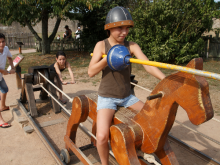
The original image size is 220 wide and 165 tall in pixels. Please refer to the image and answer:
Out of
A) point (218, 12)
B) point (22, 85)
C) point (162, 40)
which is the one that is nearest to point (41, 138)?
point (22, 85)

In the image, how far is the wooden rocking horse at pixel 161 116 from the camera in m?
1.38

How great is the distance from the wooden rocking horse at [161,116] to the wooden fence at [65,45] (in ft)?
47.3

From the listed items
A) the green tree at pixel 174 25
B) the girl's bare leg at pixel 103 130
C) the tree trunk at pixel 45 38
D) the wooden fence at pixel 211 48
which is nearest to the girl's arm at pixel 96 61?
the girl's bare leg at pixel 103 130

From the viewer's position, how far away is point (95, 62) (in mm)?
2092

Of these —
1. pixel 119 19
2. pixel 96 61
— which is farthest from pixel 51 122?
pixel 119 19

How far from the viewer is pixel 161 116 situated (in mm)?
1639

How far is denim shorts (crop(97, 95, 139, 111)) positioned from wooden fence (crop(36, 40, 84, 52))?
1412cm

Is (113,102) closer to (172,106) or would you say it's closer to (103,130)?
(103,130)

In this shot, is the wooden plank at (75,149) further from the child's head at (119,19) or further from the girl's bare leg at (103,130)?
the child's head at (119,19)

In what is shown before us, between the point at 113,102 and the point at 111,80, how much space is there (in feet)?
0.80

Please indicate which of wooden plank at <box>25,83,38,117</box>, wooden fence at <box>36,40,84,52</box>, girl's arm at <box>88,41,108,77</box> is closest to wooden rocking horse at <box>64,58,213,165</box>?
girl's arm at <box>88,41,108,77</box>

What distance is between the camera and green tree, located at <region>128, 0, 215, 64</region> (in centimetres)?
928

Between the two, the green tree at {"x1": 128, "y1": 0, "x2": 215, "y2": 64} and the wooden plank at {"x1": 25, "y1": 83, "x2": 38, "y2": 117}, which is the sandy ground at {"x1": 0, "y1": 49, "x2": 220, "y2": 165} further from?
the green tree at {"x1": 128, "y1": 0, "x2": 215, "y2": 64}

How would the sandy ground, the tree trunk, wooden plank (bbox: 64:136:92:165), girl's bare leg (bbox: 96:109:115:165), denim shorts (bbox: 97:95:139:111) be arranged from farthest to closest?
the tree trunk < the sandy ground < wooden plank (bbox: 64:136:92:165) < denim shorts (bbox: 97:95:139:111) < girl's bare leg (bbox: 96:109:115:165)
